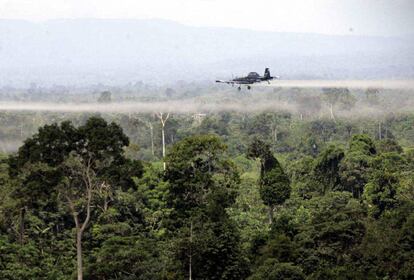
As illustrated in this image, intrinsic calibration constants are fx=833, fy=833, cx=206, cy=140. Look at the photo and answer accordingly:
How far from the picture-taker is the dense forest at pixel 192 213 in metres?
22.3

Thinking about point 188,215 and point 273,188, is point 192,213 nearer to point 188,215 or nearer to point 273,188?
point 188,215

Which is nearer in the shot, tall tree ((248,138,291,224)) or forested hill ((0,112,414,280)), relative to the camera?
forested hill ((0,112,414,280))

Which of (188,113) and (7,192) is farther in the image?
(188,113)

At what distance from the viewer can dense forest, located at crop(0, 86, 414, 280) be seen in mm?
22344

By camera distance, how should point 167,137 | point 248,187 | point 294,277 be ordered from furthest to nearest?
point 167,137, point 248,187, point 294,277

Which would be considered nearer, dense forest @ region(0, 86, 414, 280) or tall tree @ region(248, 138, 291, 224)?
dense forest @ region(0, 86, 414, 280)

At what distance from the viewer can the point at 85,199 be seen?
22875 millimetres

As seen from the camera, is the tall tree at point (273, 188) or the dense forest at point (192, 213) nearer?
the dense forest at point (192, 213)

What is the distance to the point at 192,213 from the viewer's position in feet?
88.2

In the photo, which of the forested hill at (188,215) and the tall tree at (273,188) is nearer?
the forested hill at (188,215)

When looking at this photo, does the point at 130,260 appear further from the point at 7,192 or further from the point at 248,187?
the point at 248,187

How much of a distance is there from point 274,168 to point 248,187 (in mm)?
3724

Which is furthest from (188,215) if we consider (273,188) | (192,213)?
(273,188)

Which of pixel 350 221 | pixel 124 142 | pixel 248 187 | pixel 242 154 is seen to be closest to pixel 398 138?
pixel 242 154
